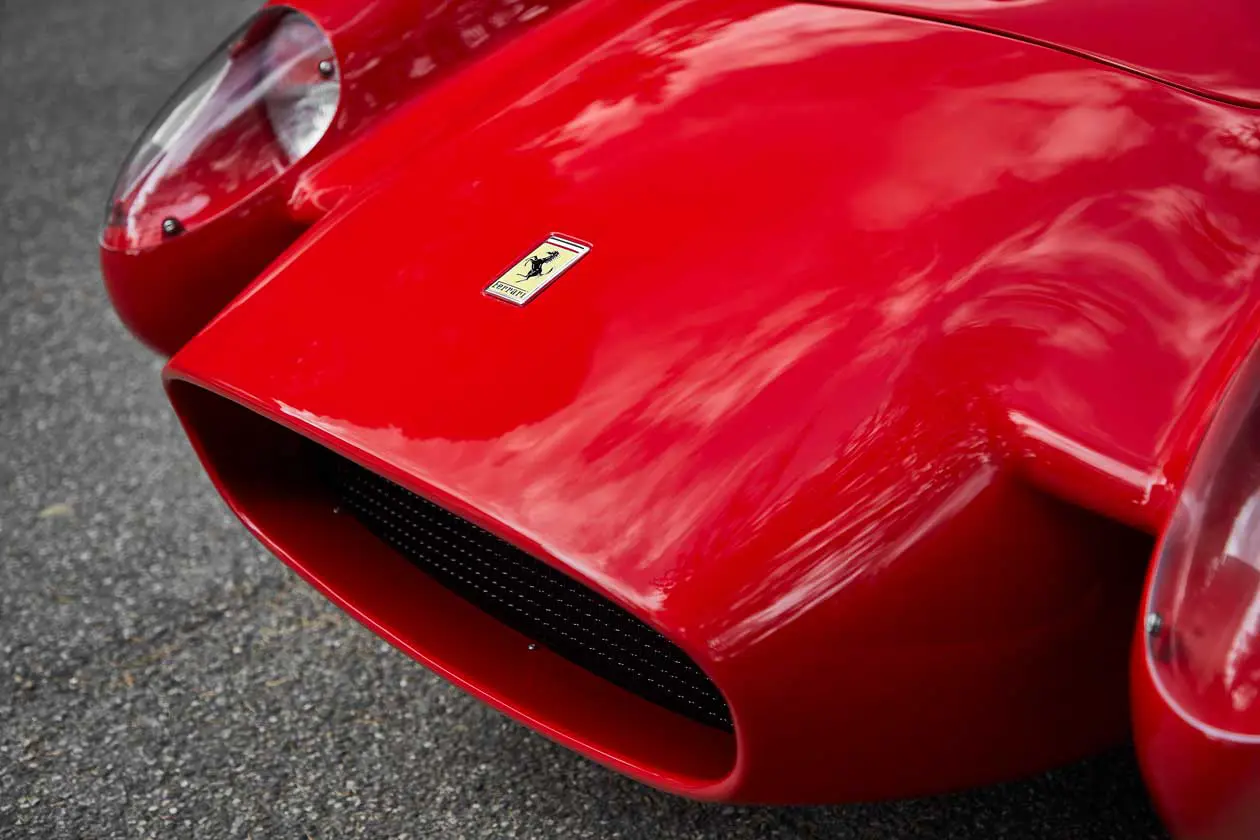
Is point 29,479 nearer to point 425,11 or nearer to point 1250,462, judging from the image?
point 425,11

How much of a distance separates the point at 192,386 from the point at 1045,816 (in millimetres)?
942

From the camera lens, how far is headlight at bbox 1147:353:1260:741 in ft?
2.84

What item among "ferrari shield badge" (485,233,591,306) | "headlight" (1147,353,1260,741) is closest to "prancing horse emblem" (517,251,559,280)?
"ferrari shield badge" (485,233,591,306)

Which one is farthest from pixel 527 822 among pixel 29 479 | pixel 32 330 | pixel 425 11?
pixel 32 330

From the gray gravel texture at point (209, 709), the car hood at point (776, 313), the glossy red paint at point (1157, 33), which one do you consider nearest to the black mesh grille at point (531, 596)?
the car hood at point (776, 313)

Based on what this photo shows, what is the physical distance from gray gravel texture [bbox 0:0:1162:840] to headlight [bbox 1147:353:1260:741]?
21.1 inches

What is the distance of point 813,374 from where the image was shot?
3.43ft

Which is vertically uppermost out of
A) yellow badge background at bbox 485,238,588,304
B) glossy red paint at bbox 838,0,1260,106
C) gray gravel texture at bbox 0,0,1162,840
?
glossy red paint at bbox 838,0,1260,106

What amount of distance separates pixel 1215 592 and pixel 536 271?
60 cm

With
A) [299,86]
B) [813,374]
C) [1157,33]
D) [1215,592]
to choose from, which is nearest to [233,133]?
[299,86]

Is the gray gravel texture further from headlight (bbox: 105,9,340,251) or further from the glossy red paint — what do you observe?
the glossy red paint

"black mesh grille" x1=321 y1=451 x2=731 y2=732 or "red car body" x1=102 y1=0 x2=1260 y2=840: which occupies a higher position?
"red car body" x1=102 y1=0 x2=1260 y2=840

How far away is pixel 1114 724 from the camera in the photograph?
1.08 m

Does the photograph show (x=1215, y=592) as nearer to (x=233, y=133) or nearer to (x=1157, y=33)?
(x=1157, y=33)
